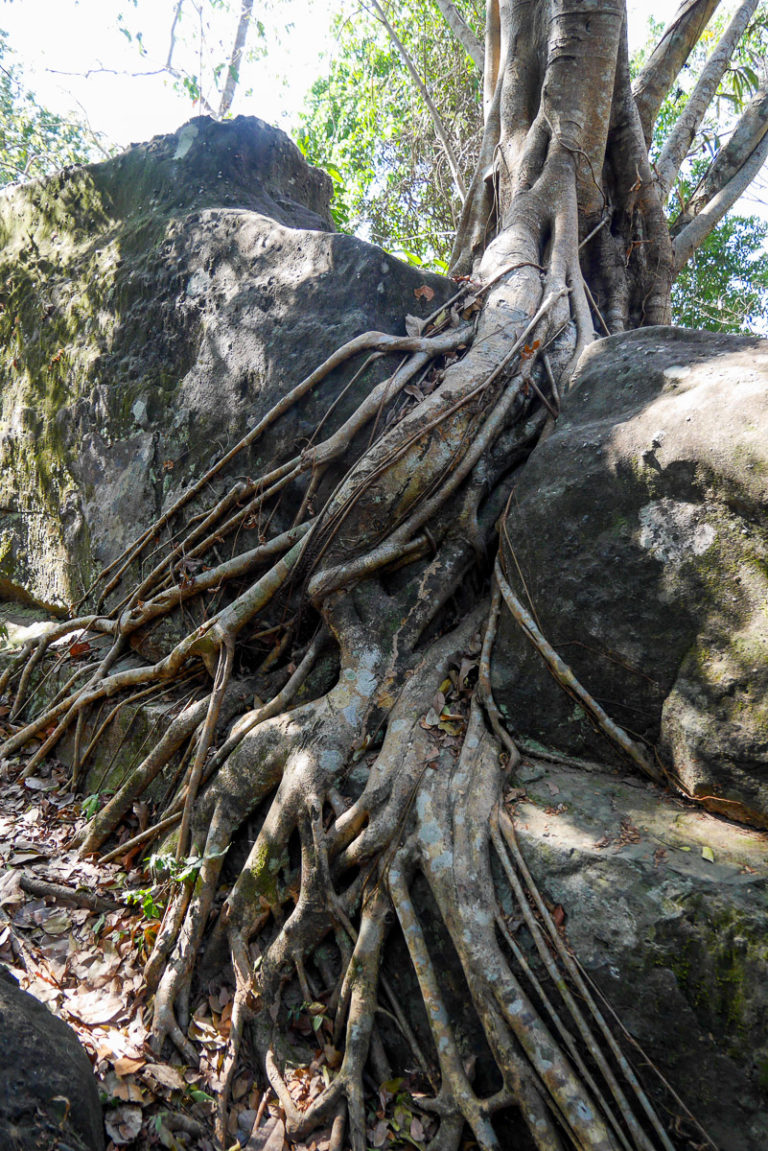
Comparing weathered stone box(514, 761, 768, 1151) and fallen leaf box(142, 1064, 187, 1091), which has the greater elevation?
weathered stone box(514, 761, 768, 1151)

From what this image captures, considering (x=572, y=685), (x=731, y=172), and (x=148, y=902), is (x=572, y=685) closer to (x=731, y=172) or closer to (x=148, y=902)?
(x=148, y=902)

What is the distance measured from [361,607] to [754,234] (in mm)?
10630

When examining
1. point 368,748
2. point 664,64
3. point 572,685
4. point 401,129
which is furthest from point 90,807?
point 401,129

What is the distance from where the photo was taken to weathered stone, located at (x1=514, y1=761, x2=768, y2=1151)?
1.82 m

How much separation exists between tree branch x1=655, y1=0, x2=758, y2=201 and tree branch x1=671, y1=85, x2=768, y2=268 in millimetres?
435

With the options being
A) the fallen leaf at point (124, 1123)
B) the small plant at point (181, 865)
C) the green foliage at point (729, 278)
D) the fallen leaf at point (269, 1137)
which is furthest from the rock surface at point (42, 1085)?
the green foliage at point (729, 278)

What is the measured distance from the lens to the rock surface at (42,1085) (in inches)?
66.5

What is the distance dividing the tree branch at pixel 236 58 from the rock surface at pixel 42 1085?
1275cm

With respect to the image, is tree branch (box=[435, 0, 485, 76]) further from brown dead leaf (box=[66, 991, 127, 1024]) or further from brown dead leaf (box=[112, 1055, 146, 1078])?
brown dead leaf (box=[112, 1055, 146, 1078])

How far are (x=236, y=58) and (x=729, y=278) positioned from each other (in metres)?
8.60

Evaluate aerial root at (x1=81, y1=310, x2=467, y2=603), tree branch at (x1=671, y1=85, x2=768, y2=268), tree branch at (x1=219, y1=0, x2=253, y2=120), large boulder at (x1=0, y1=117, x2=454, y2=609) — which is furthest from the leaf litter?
tree branch at (x1=219, y1=0, x2=253, y2=120)

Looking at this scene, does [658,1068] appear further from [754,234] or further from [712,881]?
[754,234]

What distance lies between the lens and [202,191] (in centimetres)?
534

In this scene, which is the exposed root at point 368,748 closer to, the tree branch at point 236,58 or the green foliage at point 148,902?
the green foliage at point 148,902
